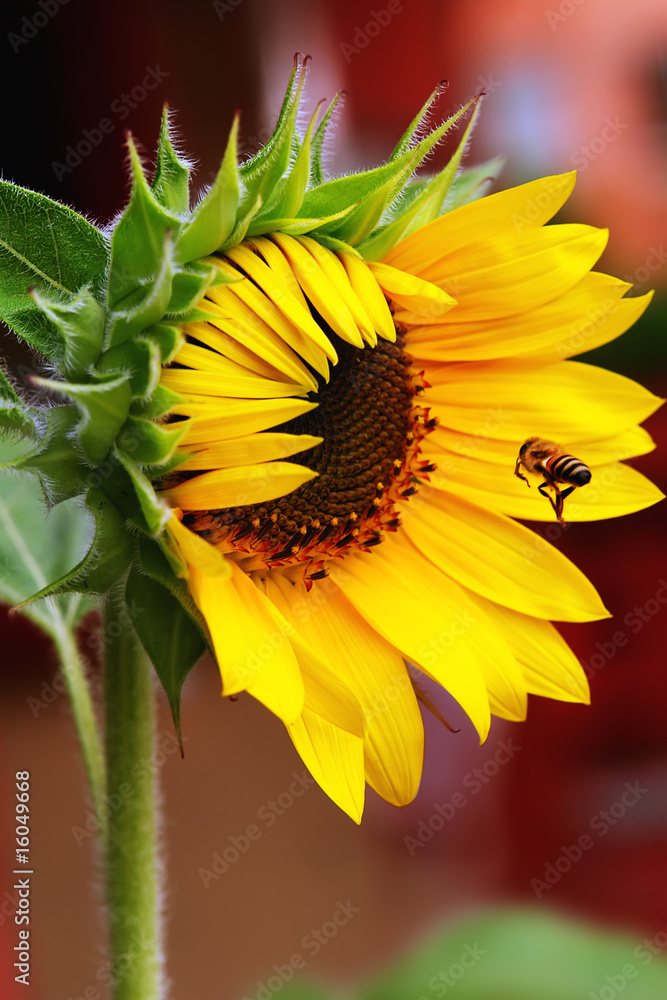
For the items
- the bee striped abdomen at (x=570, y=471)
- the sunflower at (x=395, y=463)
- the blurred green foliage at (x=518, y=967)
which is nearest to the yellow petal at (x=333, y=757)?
the sunflower at (x=395, y=463)

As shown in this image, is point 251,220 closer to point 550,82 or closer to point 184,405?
point 184,405

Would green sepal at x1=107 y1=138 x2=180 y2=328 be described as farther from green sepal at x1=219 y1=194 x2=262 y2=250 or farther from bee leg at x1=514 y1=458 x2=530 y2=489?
bee leg at x1=514 y1=458 x2=530 y2=489

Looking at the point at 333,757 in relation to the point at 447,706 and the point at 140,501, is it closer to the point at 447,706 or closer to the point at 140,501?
the point at 140,501

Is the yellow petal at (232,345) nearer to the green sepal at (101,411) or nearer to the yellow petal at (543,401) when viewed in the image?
the green sepal at (101,411)

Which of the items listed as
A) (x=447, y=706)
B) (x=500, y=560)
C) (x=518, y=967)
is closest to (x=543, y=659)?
(x=500, y=560)

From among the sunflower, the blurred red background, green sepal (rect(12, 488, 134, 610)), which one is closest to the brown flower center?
the sunflower

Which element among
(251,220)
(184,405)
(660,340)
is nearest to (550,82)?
(660,340)
